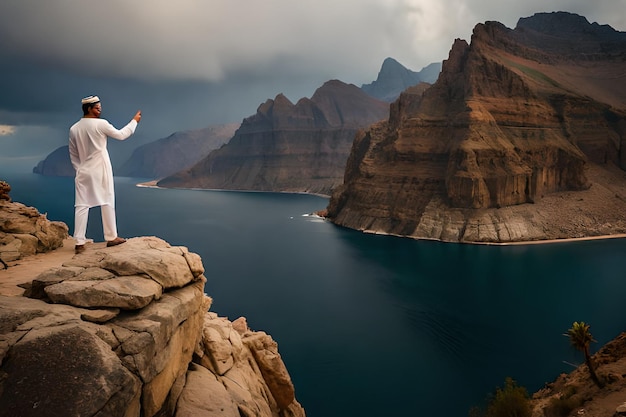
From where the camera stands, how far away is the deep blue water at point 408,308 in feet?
94.5

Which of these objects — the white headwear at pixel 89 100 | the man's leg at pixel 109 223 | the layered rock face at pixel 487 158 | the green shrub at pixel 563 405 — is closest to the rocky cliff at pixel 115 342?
the man's leg at pixel 109 223

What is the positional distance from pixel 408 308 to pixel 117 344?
4091 centimetres

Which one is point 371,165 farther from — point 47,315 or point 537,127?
point 47,315

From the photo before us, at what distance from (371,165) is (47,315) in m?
102

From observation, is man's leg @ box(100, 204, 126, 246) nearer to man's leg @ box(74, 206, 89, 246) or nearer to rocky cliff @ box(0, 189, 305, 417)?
rocky cliff @ box(0, 189, 305, 417)

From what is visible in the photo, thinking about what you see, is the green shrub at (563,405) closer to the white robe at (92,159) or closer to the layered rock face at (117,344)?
the layered rock face at (117,344)

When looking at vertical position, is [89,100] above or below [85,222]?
above

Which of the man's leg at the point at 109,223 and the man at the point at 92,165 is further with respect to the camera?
the man's leg at the point at 109,223

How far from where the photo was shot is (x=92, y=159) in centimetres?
1062

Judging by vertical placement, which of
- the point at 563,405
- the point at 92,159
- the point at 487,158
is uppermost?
the point at 487,158

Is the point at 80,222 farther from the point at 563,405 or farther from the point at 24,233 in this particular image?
the point at 563,405

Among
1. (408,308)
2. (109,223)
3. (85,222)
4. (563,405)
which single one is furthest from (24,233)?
(408,308)

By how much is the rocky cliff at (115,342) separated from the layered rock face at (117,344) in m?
0.02

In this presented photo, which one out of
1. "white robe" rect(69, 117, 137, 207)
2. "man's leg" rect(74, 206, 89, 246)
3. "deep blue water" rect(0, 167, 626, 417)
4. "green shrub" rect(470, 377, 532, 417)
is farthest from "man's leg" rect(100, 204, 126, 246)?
"green shrub" rect(470, 377, 532, 417)
